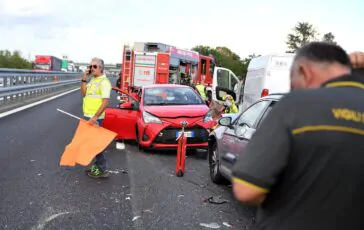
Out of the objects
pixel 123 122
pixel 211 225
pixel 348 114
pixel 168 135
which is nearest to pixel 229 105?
pixel 123 122

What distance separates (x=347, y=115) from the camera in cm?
184

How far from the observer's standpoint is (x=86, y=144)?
703 centimetres

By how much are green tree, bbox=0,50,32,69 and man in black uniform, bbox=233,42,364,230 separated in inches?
3143

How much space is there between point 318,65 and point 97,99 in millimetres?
5674

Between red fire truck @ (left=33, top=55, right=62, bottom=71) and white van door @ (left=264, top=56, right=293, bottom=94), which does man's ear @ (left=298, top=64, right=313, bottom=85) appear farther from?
red fire truck @ (left=33, top=55, right=62, bottom=71)

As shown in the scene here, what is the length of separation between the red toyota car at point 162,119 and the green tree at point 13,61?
233 ft

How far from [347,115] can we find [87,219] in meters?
3.79

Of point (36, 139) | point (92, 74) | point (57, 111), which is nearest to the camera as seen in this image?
point (92, 74)

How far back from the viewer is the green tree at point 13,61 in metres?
78.8

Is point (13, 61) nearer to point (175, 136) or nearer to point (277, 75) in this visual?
point (277, 75)

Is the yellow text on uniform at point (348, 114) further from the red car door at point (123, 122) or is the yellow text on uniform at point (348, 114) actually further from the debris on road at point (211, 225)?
the red car door at point (123, 122)

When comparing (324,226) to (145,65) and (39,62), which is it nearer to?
(145,65)

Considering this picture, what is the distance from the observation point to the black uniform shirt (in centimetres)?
181

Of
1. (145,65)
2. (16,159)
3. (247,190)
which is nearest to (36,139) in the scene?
(16,159)
